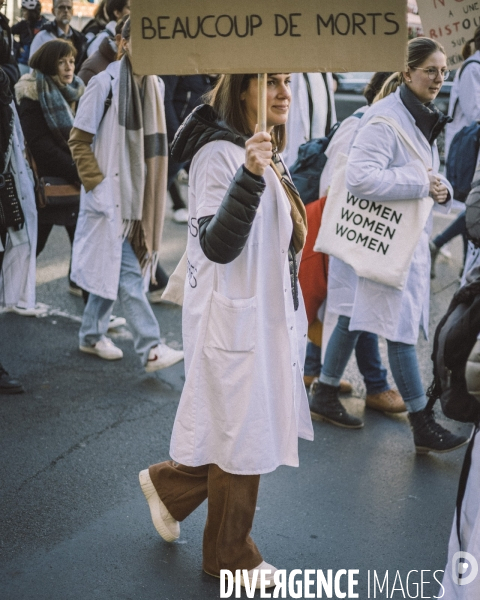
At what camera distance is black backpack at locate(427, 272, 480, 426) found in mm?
2439

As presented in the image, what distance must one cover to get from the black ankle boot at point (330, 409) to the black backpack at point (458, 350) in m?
2.22

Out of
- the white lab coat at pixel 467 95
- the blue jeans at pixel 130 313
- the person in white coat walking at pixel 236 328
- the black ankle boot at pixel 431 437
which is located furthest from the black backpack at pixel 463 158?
the person in white coat walking at pixel 236 328

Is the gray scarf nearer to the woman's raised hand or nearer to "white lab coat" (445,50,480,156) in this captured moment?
the woman's raised hand

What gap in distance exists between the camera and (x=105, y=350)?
560 cm

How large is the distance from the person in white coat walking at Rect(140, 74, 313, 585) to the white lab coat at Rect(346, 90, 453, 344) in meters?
1.21

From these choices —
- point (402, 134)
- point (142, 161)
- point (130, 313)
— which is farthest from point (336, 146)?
point (130, 313)

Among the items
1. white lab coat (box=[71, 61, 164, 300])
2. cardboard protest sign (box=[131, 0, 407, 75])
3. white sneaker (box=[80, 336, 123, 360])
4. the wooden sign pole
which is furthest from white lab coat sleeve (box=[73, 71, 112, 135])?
the wooden sign pole

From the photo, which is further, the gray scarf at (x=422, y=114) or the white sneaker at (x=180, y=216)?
the white sneaker at (x=180, y=216)

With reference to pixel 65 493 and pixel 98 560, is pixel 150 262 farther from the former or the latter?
pixel 98 560

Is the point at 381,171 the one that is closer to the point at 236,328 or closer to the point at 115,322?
the point at 236,328

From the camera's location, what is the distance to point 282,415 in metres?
3.12

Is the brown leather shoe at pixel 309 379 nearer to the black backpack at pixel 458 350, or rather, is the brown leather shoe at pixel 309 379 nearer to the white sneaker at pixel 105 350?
the white sneaker at pixel 105 350

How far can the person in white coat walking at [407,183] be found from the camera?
14.2ft

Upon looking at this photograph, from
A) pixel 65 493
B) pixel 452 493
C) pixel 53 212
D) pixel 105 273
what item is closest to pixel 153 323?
pixel 105 273
